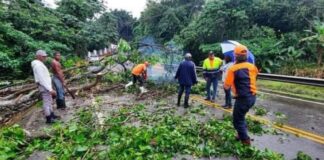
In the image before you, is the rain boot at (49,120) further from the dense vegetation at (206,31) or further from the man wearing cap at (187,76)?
the dense vegetation at (206,31)

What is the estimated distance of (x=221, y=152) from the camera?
6.14 metres

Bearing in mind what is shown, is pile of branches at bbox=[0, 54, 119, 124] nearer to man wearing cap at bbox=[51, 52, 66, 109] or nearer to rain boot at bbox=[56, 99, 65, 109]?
rain boot at bbox=[56, 99, 65, 109]

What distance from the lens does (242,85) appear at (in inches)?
247

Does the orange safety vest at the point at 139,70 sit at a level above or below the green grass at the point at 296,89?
above

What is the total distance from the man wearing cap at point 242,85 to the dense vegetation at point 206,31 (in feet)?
33.4

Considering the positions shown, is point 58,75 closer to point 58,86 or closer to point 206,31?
point 58,86

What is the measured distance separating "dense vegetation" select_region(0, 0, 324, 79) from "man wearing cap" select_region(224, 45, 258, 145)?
10186 millimetres

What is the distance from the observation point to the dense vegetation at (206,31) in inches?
632

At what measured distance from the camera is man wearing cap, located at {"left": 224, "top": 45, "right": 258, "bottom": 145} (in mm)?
6266

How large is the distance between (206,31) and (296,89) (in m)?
13.7

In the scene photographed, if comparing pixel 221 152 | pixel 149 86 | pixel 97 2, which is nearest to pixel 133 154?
pixel 221 152

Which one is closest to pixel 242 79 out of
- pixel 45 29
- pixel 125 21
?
pixel 45 29

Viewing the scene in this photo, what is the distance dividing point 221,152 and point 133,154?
1.72 metres

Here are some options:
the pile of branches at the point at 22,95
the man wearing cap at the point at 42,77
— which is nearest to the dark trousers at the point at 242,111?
the man wearing cap at the point at 42,77
